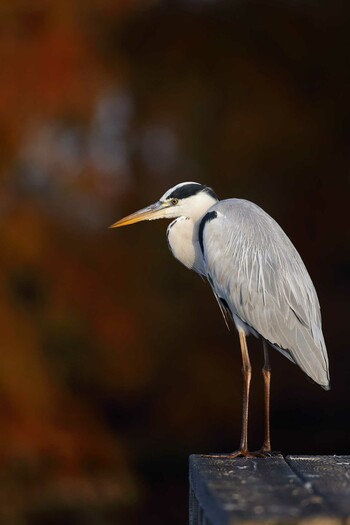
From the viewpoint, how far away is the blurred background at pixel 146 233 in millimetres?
6855

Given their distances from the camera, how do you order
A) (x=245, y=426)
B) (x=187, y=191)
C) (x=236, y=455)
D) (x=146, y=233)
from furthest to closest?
(x=146, y=233), (x=187, y=191), (x=245, y=426), (x=236, y=455)

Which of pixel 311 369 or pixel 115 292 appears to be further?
pixel 115 292

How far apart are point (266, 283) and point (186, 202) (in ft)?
1.69

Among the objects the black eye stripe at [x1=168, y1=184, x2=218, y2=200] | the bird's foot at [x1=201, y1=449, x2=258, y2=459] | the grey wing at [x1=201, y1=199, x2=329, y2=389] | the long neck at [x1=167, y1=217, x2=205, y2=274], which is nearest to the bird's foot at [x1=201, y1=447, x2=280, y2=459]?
the bird's foot at [x1=201, y1=449, x2=258, y2=459]

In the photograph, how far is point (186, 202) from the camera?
3842mm

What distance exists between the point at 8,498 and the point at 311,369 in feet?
12.8

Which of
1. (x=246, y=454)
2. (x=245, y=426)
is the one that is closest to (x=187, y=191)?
(x=245, y=426)

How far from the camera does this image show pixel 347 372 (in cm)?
704

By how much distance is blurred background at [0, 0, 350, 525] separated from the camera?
686 centimetres

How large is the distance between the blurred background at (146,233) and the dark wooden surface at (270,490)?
4084 millimetres

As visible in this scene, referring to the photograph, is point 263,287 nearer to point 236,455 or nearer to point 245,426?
point 245,426

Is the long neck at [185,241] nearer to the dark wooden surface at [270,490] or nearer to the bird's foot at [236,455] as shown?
the bird's foot at [236,455]

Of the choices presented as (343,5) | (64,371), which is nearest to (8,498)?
(64,371)

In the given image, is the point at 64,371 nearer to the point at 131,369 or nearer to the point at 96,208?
the point at 131,369
